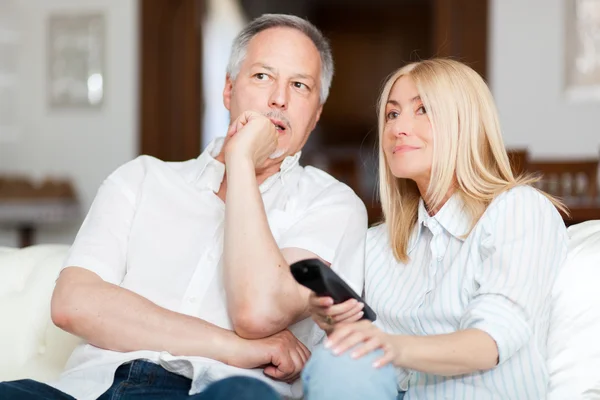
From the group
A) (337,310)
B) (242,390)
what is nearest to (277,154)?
(337,310)

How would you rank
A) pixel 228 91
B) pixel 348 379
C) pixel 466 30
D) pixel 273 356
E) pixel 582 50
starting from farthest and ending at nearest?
pixel 466 30
pixel 582 50
pixel 228 91
pixel 273 356
pixel 348 379

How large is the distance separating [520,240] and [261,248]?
469mm

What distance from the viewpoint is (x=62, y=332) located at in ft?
5.90

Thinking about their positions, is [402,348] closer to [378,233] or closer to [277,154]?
[378,233]

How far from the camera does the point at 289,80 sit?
68.4 inches

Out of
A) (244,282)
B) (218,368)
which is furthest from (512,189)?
(218,368)

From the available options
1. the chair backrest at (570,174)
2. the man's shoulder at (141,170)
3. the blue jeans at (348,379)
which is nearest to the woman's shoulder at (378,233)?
the man's shoulder at (141,170)

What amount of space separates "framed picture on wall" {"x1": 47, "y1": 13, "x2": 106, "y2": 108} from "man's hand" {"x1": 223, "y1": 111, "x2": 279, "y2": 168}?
4349mm

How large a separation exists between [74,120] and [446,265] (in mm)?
4798

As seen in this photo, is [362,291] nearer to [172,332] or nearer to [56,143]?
[172,332]

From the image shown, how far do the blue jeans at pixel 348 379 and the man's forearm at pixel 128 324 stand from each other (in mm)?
355

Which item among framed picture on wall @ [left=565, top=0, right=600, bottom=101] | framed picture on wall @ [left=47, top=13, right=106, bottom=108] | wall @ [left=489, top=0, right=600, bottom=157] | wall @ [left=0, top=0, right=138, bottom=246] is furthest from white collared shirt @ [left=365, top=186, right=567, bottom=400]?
framed picture on wall @ [left=47, top=13, right=106, bottom=108]

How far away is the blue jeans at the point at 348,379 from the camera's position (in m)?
1.09

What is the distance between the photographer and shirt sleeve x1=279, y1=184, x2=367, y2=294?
1.53 m
